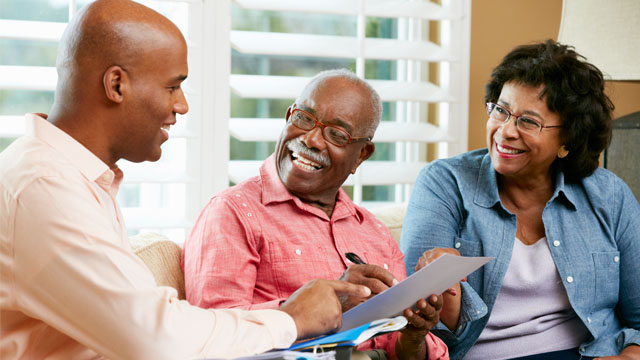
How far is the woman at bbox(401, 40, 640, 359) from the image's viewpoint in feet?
6.09

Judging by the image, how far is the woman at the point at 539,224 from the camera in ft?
6.09

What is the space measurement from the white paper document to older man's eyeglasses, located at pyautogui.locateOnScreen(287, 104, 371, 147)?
0.51 m

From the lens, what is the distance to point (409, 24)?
9.00ft

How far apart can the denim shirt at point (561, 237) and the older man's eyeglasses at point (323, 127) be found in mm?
371

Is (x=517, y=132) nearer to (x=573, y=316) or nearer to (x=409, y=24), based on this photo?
(x=573, y=316)

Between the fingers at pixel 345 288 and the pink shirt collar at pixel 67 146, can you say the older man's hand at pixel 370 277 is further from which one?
the pink shirt collar at pixel 67 146

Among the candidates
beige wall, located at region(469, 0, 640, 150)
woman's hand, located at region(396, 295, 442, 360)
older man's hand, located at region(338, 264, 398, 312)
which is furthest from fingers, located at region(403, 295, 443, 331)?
beige wall, located at region(469, 0, 640, 150)

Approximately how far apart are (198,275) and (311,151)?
0.41m

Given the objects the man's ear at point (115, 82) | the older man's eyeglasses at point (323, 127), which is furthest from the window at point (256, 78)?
the man's ear at point (115, 82)

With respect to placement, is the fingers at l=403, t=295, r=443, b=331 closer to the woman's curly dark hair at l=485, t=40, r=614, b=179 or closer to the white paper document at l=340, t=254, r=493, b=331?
the white paper document at l=340, t=254, r=493, b=331

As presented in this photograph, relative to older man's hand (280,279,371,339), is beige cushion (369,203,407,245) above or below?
below

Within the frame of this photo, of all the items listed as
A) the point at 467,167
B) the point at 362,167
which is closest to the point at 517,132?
the point at 467,167

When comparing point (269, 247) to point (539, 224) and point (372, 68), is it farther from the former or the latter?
point (372, 68)

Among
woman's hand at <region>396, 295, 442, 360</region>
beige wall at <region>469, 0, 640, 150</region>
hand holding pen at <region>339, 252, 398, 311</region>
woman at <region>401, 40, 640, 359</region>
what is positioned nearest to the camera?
hand holding pen at <region>339, 252, 398, 311</region>
